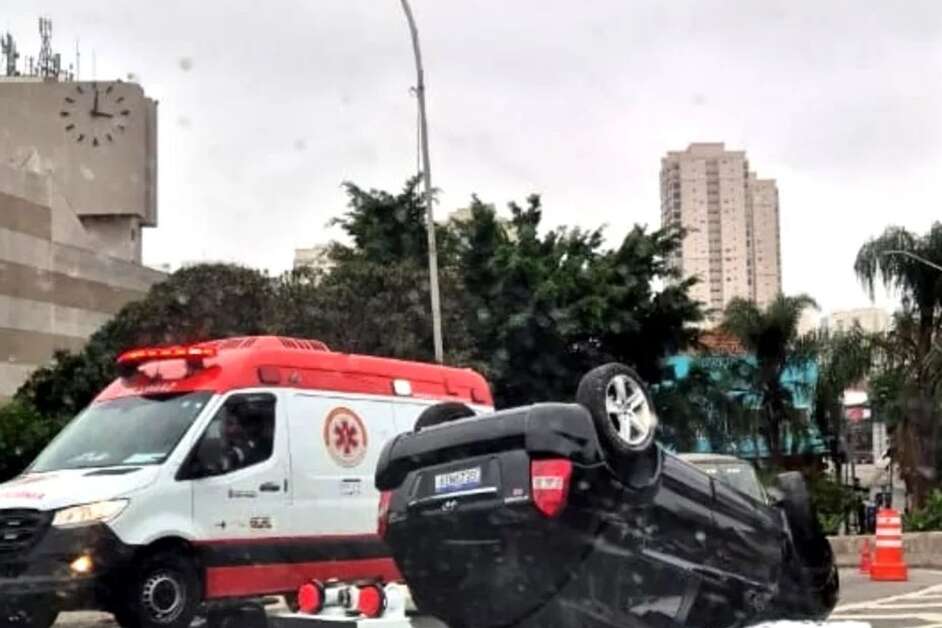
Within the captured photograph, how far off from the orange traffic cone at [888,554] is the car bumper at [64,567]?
1173cm

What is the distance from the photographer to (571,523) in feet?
17.7

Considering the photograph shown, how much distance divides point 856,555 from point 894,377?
15.4m

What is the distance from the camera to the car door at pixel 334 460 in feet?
36.1

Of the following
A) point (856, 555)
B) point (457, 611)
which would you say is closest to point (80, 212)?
point (856, 555)

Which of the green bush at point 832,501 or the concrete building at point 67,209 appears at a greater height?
the concrete building at point 67,209

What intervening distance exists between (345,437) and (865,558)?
1219 cm

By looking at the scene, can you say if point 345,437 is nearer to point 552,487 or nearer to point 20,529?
point 20,529

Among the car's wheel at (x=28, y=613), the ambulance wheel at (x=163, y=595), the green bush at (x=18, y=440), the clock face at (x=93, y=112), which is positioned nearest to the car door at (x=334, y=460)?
the ambulance wheel at (x=163, y=595)

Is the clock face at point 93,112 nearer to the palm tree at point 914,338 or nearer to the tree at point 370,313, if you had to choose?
the tree at point 370,313

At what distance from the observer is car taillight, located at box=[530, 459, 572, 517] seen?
5316mm

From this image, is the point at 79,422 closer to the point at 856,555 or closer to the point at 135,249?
the point at 856,555

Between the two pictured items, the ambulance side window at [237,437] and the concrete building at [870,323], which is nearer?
the ambulance side window at [237,437]

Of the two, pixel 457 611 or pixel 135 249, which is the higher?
pixel 135 249

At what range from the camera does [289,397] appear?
11.0 metres
